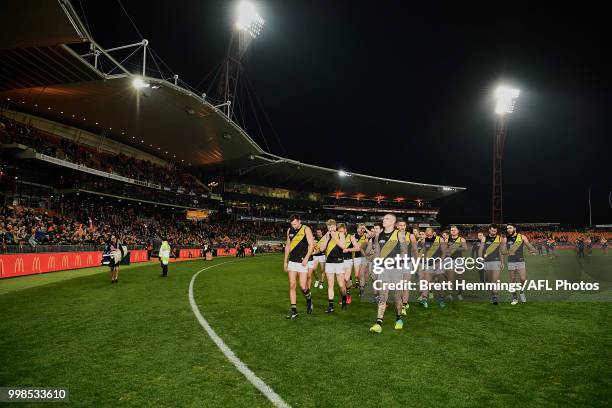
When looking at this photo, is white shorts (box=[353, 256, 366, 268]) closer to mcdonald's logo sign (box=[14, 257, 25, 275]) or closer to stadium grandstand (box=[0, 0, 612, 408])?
stadium grandstand (box=[0, 0, 612, 408])

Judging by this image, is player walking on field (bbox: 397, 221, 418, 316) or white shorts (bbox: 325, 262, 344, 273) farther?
white shorts (bbox: 325, 262, 344, 273)

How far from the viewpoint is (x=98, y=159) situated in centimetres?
4078

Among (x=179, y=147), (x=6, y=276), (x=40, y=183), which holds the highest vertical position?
(x=179, y=147)

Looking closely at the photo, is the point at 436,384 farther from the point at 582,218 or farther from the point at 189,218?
the point at 582,218

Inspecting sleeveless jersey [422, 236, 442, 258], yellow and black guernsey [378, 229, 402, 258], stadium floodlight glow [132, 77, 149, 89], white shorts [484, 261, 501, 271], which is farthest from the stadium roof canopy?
white shorts [484, 261, 501, 271]

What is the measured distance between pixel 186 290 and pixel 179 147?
Answer: 41261 millimetres

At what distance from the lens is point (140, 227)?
137 ft

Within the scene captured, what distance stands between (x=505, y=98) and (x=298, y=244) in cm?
4426

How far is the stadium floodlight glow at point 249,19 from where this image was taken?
42.8 metres

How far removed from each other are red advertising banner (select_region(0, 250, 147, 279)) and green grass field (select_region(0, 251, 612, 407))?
28.5ft

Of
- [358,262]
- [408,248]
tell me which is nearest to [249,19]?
[358,262]

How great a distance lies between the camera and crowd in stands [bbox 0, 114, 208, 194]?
29734 millimetres

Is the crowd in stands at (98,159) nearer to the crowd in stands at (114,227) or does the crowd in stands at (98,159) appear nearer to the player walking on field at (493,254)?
the crowd in stands at (114,227)

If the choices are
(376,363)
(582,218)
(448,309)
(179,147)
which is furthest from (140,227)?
(582,218)
